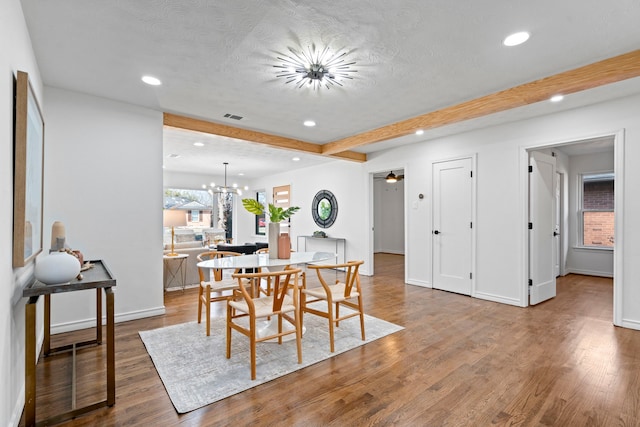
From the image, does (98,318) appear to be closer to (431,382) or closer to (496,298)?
(431,382)

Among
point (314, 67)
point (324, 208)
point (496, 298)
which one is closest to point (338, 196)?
point (324, 208)

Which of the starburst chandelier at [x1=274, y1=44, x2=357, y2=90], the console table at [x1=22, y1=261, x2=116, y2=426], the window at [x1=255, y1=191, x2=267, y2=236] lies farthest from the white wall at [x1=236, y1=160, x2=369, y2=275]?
the console table at [x1=22, y1=261, x2=116, y2=426]

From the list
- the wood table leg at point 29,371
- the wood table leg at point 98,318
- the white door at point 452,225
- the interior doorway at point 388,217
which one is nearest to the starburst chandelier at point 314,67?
the wood table leg at point 29,371

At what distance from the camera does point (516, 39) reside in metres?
2.29

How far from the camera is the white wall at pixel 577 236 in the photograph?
19.5 feet

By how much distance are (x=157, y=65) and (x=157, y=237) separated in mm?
1935

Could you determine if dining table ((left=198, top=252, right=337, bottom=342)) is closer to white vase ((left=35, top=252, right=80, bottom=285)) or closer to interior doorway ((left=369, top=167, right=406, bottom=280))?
white vase ((left=35, top=252, right=80, bottom=285))

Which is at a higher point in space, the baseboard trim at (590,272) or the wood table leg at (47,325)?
the wood table leg at (47,325)

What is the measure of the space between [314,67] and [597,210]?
6650 mm

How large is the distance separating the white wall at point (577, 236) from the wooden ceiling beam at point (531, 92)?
429cm

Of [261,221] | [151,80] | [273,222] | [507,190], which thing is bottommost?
[261,221]

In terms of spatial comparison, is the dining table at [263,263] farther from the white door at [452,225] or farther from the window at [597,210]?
the window at [597,210]

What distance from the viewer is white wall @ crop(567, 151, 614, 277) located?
5.95m

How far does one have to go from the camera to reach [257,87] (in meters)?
3.14
